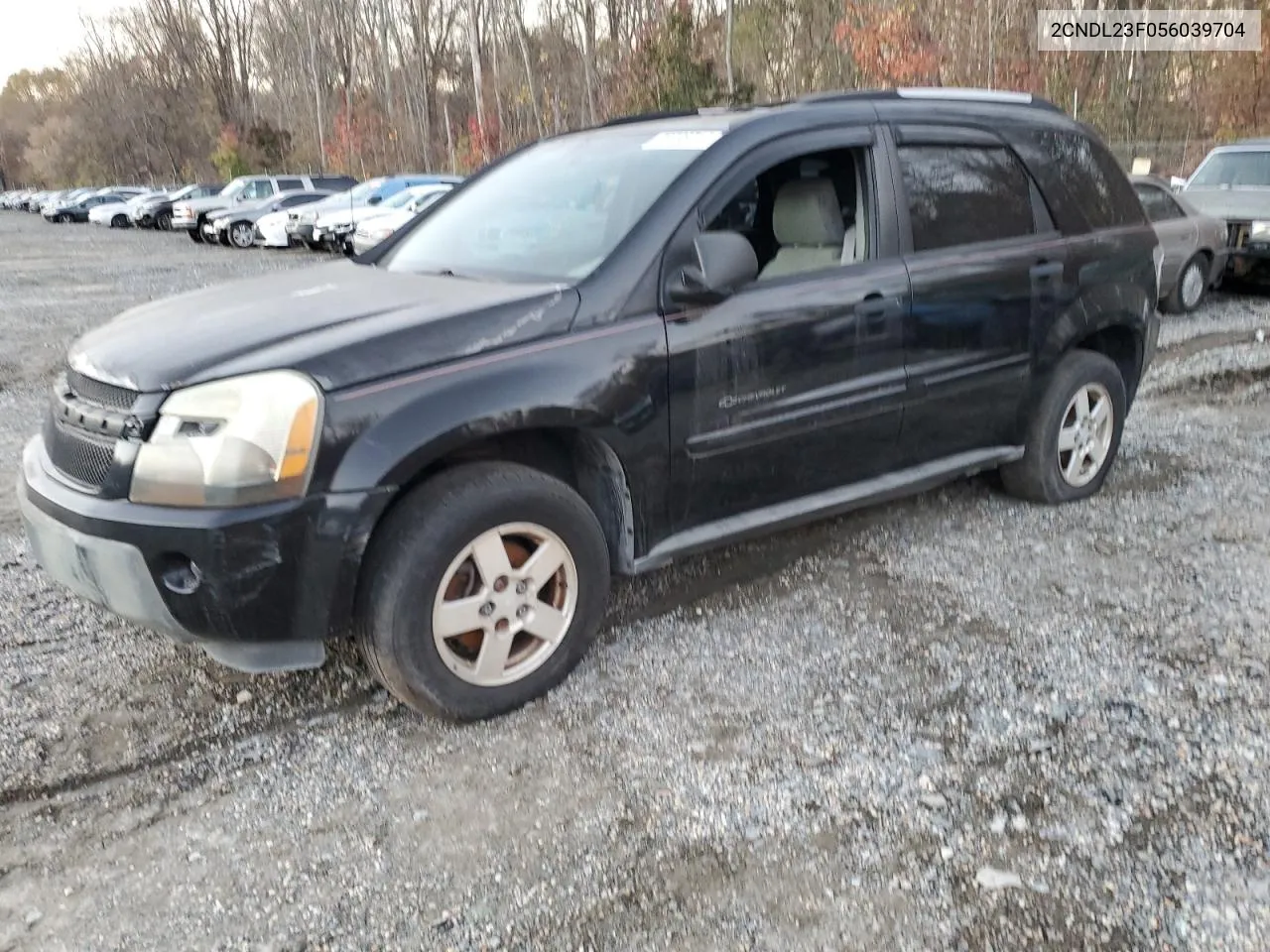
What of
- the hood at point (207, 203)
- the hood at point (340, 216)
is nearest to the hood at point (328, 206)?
the hood at point (340, 216)

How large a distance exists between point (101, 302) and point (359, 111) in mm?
40882

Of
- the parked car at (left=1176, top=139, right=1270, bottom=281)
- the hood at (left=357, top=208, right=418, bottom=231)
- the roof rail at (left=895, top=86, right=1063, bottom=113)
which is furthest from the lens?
the hood at (left=357, top=208, right=418, bottom=231)

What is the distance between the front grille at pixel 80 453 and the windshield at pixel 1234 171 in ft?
39.5

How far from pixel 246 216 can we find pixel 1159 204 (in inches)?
831

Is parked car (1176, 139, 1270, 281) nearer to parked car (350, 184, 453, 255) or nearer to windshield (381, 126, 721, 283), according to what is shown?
windshield (381, 126, 721, 283)

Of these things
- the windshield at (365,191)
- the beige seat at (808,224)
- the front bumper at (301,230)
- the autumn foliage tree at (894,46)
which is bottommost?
the beige seat at (808,224)

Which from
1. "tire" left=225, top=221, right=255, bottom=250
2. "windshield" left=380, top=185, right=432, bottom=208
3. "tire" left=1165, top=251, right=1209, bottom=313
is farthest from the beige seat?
"tire" left=225, top=221, right=255, bottom=250

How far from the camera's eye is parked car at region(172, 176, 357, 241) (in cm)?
2755

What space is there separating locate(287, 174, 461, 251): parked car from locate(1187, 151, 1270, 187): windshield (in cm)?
1394

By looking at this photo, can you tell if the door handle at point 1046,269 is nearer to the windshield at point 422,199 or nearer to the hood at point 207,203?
the windshield at point 422,199

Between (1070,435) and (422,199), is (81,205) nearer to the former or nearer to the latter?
(422,199)

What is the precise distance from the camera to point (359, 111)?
51.1m

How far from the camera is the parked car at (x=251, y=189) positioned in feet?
90.4

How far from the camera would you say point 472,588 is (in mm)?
3133
